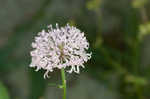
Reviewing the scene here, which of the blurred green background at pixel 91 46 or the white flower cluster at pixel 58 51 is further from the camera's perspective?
the blurred green background at pixel 91 46

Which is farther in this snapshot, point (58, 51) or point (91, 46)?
A: point (91, 46)

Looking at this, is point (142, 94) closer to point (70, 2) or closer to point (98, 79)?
point (98, 79)

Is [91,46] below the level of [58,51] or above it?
above

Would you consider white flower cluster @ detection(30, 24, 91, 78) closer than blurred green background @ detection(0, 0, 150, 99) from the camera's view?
Yes
